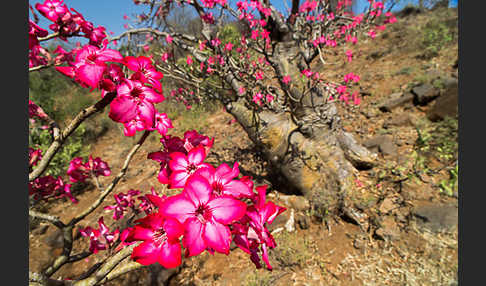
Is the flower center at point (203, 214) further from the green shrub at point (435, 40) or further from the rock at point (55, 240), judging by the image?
the green shrub at point (435, 40)

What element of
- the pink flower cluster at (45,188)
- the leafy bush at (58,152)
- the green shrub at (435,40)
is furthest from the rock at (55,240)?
the green shrub at (435,40)

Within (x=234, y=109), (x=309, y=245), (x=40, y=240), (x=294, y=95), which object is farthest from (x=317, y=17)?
(x=40, y=240)

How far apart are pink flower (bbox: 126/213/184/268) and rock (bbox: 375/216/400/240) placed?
238 cm

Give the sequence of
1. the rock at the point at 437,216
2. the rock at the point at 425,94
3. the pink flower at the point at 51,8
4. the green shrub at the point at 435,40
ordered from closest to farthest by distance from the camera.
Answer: the pink flower at the point at 51,8 < the rock at the point at 437,216 < the rock at the point at 425,94 < the green shrub at the point at 435,40

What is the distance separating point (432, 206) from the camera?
228cm

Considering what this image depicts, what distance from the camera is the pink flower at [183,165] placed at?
67 cm

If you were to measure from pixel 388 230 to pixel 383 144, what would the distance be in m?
1.66

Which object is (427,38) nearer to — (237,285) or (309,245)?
(309,245)

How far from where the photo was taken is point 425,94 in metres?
4.11

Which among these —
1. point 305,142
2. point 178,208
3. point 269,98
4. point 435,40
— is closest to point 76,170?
point 178,208

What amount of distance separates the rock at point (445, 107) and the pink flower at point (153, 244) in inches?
188

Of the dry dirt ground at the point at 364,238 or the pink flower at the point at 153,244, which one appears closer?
the pink flower at the point at 153,244

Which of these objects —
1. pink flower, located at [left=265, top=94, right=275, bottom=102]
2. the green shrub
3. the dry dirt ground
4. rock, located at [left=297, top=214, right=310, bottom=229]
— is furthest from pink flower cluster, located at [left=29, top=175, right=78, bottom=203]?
the green shrub

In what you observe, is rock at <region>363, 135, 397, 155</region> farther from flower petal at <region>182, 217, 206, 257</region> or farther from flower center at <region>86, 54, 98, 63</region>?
flower center at <region>86, 54, 98, 63</region>
